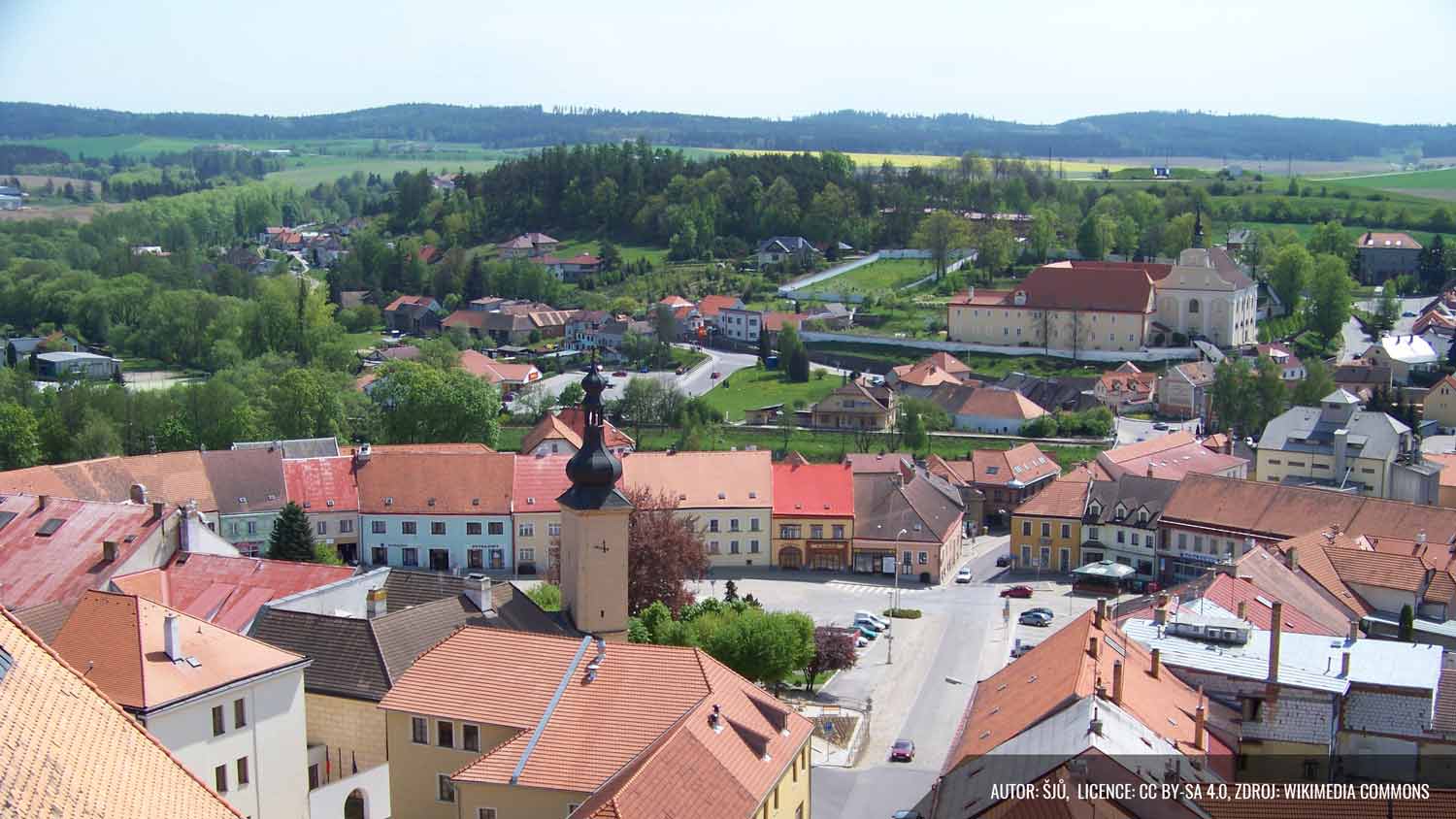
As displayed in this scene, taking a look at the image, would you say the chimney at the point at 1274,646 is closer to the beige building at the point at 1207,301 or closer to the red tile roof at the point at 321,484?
the red tile roof at the point at 321,484

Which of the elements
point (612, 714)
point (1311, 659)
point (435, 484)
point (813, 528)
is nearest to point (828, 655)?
point (1311, 659)

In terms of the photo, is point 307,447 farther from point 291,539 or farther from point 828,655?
point 828,655

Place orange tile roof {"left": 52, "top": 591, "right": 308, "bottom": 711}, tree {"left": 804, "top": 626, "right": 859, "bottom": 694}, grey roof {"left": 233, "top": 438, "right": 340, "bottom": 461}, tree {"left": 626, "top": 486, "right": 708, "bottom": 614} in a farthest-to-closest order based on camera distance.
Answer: grey roof {"left": 233, "top": 438, "right": 340, "bottom": 461}
tree {"left": 626, "top": 486, "right": 708, "bottom": 614}
tree {"left": 804, "top": 626, "right": 859, "bottom": 694}
orange tile roof {"left": 52, "top": 591, "right": 308, "bottom": 711}

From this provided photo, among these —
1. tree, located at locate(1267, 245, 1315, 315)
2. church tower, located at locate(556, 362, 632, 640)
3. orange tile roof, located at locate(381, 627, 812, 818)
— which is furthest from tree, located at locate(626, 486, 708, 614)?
tree, located at locate(1267, 245, 1315, 315)

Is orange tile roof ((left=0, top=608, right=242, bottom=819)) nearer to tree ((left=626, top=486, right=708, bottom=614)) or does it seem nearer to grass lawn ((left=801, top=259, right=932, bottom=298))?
tree ((left=626, top=486, right=708, bottom=614))

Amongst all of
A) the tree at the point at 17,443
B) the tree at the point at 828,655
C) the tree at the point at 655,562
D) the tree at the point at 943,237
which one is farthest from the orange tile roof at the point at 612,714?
the tree at the point at 943,237
